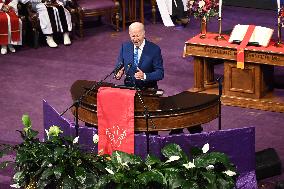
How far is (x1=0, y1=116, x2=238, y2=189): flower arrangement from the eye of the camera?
21.7 feet

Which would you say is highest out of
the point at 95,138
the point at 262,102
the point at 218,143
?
the point at 95,138

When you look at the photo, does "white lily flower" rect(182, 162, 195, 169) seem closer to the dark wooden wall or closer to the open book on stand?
the open book on stand

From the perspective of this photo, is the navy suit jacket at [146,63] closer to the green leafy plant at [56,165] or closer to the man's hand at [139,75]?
the man's hand at [139,75]

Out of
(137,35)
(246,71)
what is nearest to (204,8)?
(246,71)

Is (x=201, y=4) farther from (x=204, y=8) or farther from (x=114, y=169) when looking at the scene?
(x=114, y=169)

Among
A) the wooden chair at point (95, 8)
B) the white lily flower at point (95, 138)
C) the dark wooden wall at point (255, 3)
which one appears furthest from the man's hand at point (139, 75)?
the dark wooden wall at point (255, 3)

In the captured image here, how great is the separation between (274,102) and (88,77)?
3021 millimetres

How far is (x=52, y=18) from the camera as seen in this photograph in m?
13.9

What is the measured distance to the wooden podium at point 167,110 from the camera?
7.53m

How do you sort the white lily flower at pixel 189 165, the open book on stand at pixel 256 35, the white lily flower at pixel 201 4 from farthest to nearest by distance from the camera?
the white lily flower at pixel 201 4, the open book on stand at pixel 256 35, the white lily flower at pixel 189 165

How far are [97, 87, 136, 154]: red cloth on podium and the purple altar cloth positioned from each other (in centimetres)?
11

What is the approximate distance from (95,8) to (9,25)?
5.54 ft

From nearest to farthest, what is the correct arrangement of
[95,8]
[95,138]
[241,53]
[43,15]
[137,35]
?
[95,138]
[137,35]
[241,53]
[43,15]
[95,8]

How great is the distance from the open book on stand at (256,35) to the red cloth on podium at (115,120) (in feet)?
11.6
